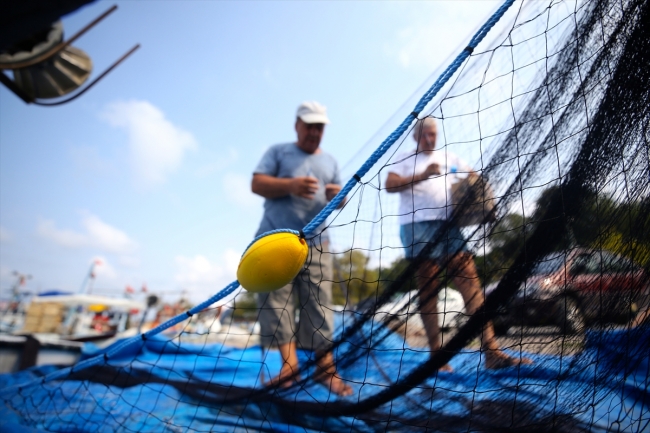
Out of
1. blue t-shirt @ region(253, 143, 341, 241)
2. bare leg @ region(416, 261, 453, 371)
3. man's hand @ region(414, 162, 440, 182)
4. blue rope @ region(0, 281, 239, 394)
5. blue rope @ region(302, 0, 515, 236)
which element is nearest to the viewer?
blue rope @ region(302, 0, 515, 236)

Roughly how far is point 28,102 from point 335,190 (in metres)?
1.81

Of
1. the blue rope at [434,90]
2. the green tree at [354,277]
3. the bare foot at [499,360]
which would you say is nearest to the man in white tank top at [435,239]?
the bare foot at [499,360]

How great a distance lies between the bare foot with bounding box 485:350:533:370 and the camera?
3.86ft

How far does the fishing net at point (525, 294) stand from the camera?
3.42 ft

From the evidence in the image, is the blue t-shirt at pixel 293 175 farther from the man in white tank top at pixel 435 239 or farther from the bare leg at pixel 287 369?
the bare leg at pixel 287 369

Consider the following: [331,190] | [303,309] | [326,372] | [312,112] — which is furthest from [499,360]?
[312,112]

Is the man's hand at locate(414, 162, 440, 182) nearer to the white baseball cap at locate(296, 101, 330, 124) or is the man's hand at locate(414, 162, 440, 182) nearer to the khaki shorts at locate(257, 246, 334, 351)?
the khaki shorts at locate(257, 246, 334, 351)

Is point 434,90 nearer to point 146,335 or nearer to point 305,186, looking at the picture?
point 305,186

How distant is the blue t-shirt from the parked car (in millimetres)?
1119

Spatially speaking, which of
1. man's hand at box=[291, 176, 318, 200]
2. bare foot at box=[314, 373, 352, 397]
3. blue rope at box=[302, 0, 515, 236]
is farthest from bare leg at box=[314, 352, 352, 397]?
man's hand at box=[291, 176, 318, 200]

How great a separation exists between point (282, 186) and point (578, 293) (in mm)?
1448

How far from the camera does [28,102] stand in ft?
6.91

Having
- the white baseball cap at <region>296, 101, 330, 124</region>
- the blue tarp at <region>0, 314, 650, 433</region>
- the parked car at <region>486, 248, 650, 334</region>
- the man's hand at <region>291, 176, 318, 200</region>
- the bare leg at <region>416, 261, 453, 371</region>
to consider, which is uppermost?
the white baseball cap at <region>296, 101, 330, 124</region>

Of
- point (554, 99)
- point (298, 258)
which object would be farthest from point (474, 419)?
point (554, 99)
